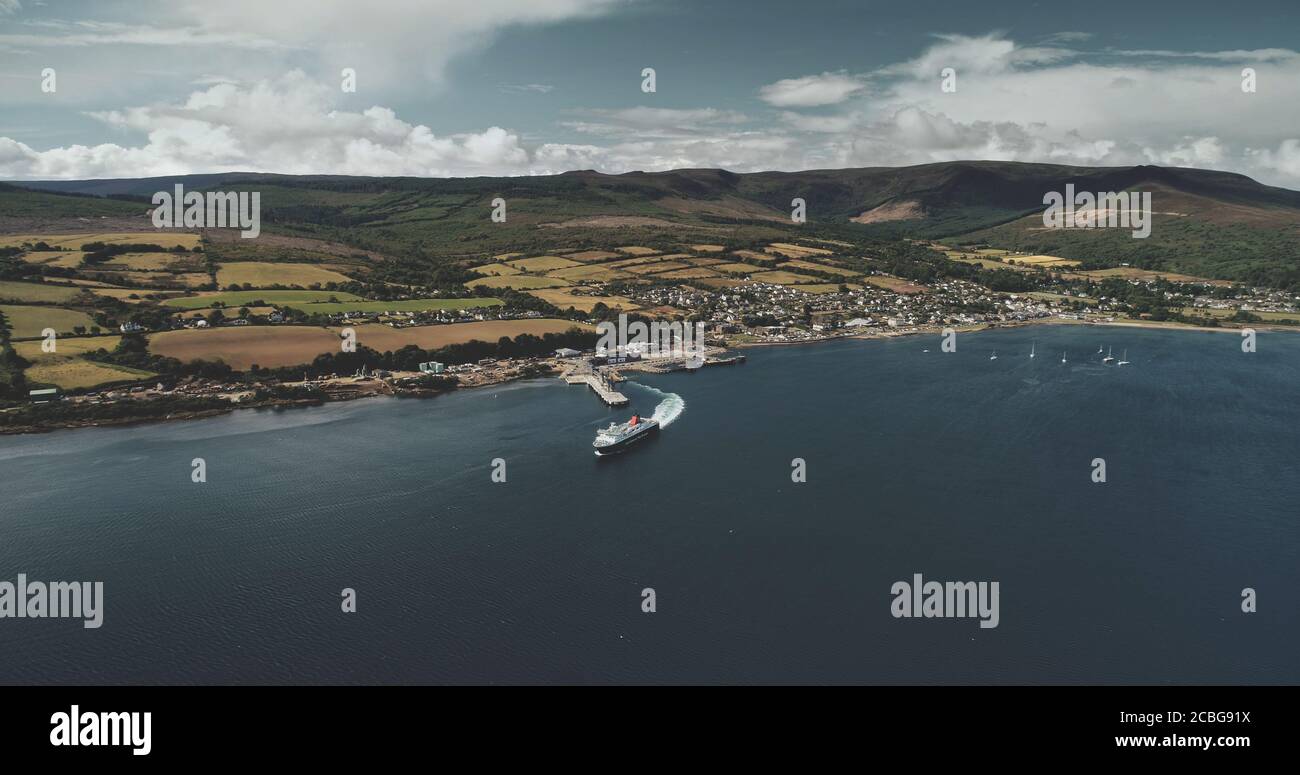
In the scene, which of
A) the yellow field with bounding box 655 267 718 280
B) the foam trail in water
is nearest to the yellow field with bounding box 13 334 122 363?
the foam trail in water

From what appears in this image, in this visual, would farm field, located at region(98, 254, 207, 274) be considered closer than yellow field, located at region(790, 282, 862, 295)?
Yes

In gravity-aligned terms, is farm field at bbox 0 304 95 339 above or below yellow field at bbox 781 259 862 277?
below

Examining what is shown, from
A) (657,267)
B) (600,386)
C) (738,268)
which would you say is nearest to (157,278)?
(600,386)

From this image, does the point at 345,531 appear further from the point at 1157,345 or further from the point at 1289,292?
the point at 1289,292

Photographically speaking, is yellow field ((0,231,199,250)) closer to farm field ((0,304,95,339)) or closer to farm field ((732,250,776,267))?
farm field ((0,304,95,339))

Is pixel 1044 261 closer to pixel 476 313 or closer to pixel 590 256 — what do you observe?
pixel 590 256

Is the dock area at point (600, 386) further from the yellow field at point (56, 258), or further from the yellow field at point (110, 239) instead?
the yellow field at point (110, 239)

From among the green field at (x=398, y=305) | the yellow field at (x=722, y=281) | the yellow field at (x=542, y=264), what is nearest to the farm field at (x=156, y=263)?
the green field at (x=398, y=305)

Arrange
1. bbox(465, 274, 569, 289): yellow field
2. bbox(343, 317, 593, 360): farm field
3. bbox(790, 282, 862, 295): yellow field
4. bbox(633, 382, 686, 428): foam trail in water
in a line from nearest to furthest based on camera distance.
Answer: bbox(633, 382, 686, 428): foam trail in water, bbox(343, 317, 593, 360): farm field, bbox(465, 274, 569, 289): yellow field, bbox(790, 282, 862, 295): yellow field

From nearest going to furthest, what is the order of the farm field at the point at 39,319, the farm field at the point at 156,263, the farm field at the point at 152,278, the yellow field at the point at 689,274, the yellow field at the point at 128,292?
the farm field at the point at 39,319
the yellow field at the point at 128,292
the farm field at the point at 152,278
the farm field at the point at 156,263
the yellow field at the point at 689,274
